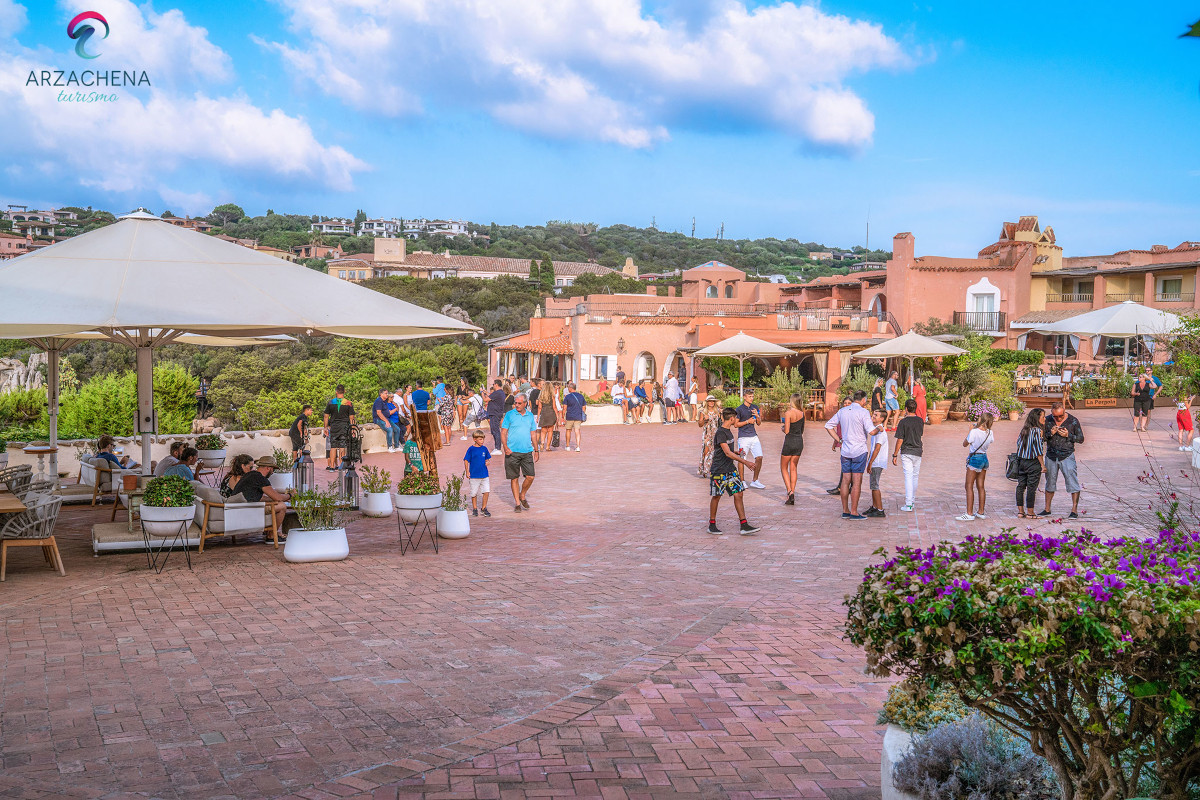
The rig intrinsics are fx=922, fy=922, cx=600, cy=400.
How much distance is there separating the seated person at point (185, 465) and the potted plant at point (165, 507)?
1.35 metres

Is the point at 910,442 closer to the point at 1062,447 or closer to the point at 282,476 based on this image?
the point at 1062,447

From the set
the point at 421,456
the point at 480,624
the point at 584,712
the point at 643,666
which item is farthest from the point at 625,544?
the point at 584,712

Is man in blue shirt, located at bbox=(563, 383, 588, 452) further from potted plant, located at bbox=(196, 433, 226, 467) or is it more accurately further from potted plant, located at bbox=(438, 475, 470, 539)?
potted plant, located at bbox=(438, 475, 470, 539)

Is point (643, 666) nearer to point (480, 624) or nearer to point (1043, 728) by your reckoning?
point (480, 624)

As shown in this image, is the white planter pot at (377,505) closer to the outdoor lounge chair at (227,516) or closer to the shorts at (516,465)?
the shorts at (516,465)

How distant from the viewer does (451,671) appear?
5.32 m

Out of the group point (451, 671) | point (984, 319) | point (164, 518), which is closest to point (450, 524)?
point (164, 518)

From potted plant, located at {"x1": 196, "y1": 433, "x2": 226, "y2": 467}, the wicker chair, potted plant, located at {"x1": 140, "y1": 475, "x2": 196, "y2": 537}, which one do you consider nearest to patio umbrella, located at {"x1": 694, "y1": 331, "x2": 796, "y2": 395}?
potted plant, located at {"x1": 196, "y1": 433, "x2": 226, "y2": 467}

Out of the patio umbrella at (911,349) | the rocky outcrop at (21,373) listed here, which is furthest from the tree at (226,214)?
the patio umbrella at (911,349)

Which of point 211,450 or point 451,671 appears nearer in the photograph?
point 451,671

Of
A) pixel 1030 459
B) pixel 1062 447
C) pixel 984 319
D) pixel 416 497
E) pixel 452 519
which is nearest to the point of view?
pixel 416 497

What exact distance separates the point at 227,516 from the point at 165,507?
2.30ft

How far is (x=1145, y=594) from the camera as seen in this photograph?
8.82 feet

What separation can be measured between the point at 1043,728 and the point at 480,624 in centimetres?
406
